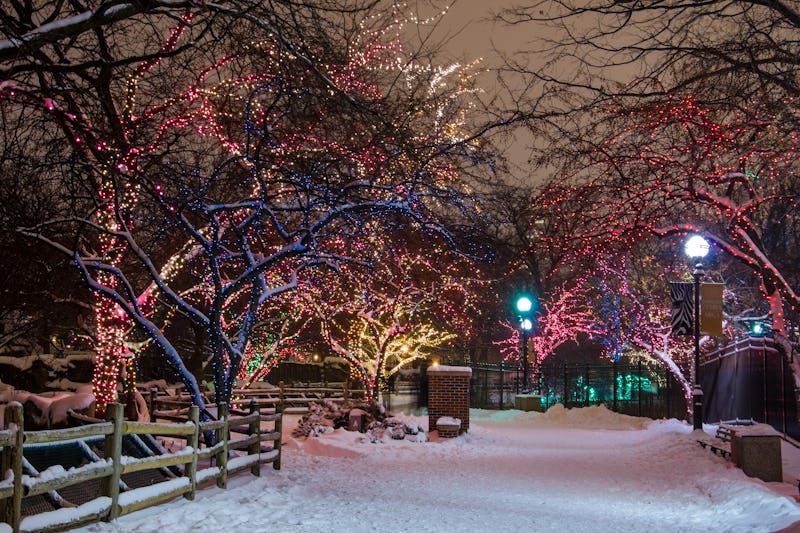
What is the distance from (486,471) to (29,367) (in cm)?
2017

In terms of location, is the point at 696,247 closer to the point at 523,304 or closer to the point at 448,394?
the point at 448,394

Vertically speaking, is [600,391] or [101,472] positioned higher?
[600,391]

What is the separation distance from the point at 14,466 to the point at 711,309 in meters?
15.6

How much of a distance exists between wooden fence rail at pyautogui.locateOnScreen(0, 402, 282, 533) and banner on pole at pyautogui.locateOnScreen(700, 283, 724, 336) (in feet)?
38.0

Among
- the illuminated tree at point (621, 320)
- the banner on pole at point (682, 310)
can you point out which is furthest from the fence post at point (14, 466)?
the illuminated tree at point (621, 320)

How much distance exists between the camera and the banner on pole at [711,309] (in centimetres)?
1755

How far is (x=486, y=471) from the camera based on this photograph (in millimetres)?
14883

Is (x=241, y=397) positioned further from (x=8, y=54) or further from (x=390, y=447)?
(x=8, y=54)

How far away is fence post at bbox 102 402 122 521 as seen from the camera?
24.6 feet

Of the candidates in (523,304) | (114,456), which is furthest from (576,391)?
(114,456)

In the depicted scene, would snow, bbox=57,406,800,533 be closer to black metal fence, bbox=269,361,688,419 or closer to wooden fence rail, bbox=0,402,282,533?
wooden fence rail, bbox=0,402,282,533

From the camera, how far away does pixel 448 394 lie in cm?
2048

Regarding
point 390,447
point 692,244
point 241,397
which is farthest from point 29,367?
point 692,244

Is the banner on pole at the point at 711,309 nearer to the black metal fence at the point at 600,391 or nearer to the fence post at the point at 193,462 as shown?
the fence post at the point at 193,462
